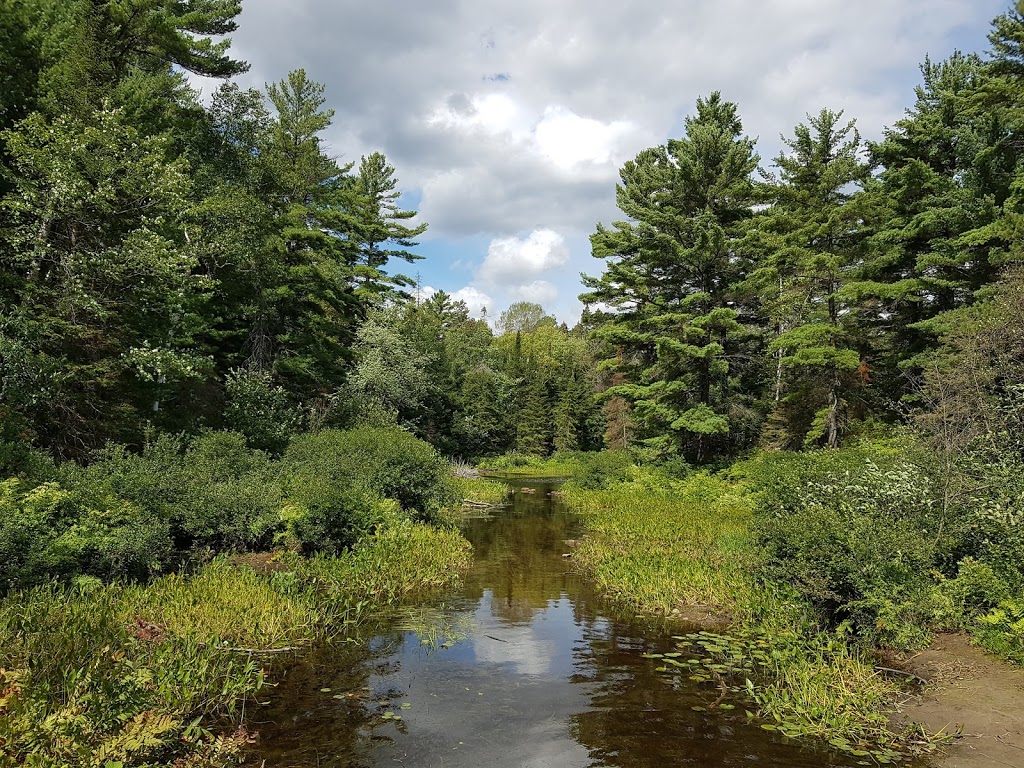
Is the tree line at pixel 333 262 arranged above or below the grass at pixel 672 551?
above

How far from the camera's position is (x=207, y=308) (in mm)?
24906

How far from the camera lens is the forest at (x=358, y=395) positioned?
7617 mm

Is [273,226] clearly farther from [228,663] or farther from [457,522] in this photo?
[228,663]

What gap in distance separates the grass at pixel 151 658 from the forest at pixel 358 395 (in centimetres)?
5

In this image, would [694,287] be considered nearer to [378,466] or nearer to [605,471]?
[605,471]

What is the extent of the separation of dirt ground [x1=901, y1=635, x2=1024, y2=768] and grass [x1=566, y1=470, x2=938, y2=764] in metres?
0.32

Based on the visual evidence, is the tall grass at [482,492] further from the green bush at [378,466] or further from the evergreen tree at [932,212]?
the evergreen tree at [932,212]

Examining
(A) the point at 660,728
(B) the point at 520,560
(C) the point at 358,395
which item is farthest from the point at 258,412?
(A) the point at 660,728

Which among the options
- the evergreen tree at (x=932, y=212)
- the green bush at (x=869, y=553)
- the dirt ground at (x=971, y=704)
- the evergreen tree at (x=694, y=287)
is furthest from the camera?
the evergreen tree at (x=694, y=287)

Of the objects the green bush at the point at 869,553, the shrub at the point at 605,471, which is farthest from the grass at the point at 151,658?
the shrub at the point at 605,471

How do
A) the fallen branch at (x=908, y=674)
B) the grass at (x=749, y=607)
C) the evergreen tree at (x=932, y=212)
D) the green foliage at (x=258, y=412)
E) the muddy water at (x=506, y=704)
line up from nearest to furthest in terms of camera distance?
the muddy water at (x=506, y=704) < the grass at (x=749, y=607) < the fallen branch at (x=908, y=674) < the evergreen tree at (x=932, y=212) < the green foliage at (x=258, y=412)

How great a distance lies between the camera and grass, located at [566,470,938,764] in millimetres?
6301

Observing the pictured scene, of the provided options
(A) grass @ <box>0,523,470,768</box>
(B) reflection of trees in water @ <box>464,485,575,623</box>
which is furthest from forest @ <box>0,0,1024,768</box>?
(B) reflection of trees in water @ <box>464,485,575,623</box>

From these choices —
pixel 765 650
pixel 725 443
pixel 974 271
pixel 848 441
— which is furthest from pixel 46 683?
pixel 725 443
